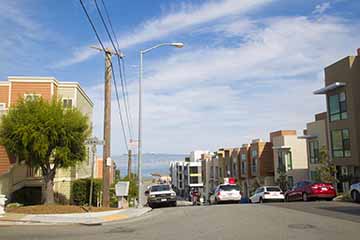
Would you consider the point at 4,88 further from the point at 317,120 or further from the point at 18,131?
the point at 317,120

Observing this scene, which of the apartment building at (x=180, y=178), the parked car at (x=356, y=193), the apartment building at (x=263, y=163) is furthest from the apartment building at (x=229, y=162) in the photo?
the parked car at (x=356, y=193)

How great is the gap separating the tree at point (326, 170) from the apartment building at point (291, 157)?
557 inches

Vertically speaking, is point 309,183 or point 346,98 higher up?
point 346,98

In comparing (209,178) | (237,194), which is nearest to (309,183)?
(237,194)

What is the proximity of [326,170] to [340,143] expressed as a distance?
3459 mm

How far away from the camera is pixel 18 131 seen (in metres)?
19.6

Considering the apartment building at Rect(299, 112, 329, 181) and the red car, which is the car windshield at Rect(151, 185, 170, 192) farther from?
the apartment building at Rect(299, 112, 329, 181)

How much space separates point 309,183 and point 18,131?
18.4 metres

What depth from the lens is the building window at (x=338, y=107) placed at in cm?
3528

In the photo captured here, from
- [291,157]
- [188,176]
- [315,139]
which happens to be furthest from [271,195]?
[188,176]

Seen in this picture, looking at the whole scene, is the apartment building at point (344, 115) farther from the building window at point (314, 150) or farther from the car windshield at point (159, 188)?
the car windshield at point (159, 188)

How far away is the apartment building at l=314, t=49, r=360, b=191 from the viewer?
111ft

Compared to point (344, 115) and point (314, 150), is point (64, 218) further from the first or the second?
point (314, 150)

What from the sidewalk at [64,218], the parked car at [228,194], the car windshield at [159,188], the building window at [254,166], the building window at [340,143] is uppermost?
the building window at [340,143]
